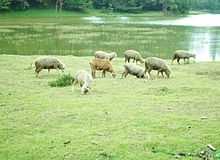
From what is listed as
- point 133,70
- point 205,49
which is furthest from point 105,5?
point 133,70

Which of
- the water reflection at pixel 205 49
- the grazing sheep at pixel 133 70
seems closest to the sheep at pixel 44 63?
the grazing sheep at pixel 133 70

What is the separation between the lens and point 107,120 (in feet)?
24.9

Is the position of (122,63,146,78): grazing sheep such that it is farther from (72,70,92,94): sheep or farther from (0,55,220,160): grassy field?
(72,70,92,94): sheep

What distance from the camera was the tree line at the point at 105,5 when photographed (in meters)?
68.0

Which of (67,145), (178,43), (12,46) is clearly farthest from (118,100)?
(178,43)

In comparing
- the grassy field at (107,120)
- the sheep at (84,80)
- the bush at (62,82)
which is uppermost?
the sheep at (84,80)

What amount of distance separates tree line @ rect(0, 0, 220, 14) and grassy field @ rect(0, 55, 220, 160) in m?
57.1

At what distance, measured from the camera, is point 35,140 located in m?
6.37

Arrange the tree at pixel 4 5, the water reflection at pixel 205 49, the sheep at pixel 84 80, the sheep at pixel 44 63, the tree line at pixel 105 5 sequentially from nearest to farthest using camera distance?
the sheep at pixel 84 80, the sheep at pixel 44 63, the water reflection at pixel 205 49, the tree at pixel 4 5, the tree line at pixel 105 5

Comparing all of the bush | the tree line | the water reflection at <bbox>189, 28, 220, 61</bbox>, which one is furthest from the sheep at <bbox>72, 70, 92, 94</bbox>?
the tree line

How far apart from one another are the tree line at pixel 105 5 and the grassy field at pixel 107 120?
57120 mm

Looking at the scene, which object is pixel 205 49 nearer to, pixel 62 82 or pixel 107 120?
pixel 62 82

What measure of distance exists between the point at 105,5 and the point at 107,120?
8402cm

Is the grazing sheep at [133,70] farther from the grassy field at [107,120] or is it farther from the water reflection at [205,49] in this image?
the water reflection at [205,49]
